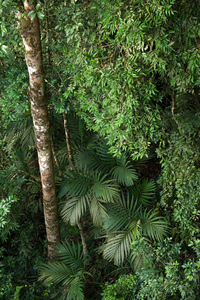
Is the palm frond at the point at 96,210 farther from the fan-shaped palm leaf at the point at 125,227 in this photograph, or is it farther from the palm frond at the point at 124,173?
the palm frond at the point at 124,173

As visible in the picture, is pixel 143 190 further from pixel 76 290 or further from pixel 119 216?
pixel 76 290

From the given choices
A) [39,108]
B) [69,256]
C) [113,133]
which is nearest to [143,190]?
[113,133]

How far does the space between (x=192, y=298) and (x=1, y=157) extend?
122 inches

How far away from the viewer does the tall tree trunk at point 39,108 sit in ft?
8.22

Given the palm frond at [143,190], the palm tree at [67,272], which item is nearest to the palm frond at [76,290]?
the palm tree at [67,272]

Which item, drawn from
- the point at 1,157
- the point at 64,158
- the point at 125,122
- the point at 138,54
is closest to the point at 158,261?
the point at 125,122

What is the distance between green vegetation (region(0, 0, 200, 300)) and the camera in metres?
2.27

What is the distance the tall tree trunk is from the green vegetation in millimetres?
24

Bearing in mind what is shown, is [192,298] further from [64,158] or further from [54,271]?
[64,158]

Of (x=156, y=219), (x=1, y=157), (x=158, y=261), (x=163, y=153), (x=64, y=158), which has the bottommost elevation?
(x=158, y=261)

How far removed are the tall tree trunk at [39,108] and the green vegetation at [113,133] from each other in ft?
0.08

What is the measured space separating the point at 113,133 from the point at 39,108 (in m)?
0.80

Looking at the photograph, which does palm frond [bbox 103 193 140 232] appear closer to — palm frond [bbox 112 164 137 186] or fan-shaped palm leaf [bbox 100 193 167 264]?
fan-shaped palm leaf [bbox 100 193 167 264]

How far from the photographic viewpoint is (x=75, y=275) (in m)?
3.12
